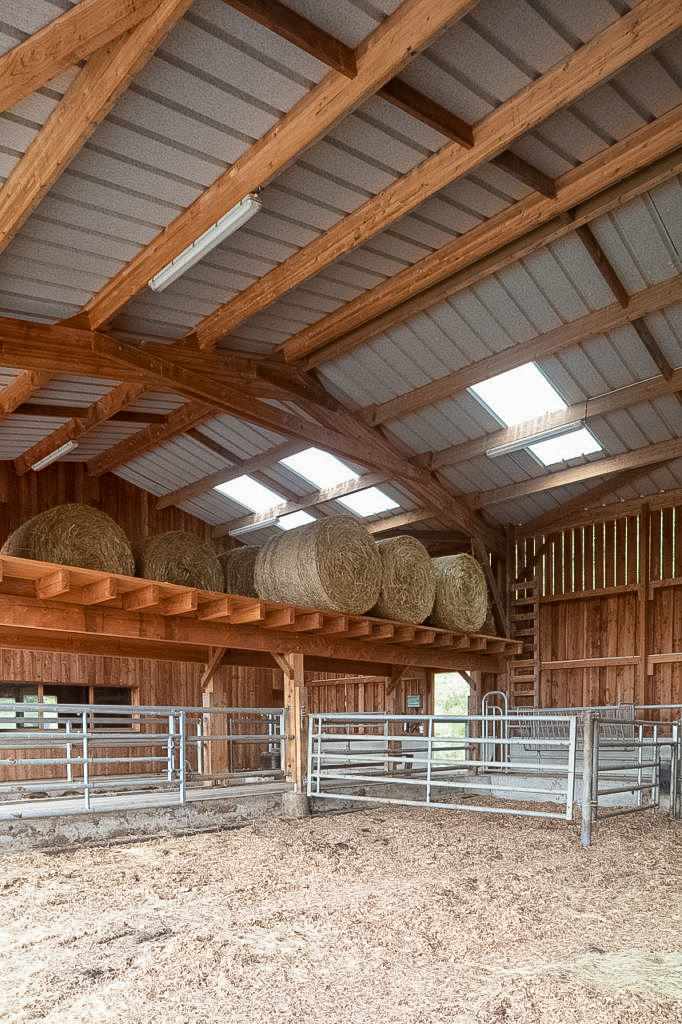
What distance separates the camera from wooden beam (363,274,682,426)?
900 centimetres

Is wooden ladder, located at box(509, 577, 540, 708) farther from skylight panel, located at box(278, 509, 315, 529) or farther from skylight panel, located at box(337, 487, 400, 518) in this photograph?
skylight panel, located at box(278, 509, 315, 529)

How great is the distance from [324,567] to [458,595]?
291cm

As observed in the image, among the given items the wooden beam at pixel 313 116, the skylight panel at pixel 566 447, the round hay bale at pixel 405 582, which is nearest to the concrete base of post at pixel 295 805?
the round hay bale at pixel 405 582

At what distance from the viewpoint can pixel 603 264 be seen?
8.73 m

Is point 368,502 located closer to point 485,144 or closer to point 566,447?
point 566,447

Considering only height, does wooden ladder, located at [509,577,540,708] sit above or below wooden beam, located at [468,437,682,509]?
below

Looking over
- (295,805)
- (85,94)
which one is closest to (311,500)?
(295,805)

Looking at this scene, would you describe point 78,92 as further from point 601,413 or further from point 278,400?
point 601,413

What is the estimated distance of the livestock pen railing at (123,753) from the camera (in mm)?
7711

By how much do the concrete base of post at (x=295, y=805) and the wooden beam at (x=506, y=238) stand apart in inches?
202

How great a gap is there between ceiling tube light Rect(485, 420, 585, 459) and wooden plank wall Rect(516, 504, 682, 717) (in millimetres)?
3066

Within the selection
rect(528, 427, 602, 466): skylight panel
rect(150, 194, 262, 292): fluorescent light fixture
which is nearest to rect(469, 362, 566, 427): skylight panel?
rect(528, 427, 602, 466): skylight panel

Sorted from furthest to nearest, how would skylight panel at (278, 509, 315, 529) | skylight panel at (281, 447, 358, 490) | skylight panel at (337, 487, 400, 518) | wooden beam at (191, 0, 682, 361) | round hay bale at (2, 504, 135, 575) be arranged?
skylight panel at (278, 509, 315, 529) → skylight panel at (337, 487, 400, 518) → skylight panel at (281, 447, 358, 490) → round hay bale at (2, 504, 135, 575) → wooden beam at (191, 0, 682, 361)

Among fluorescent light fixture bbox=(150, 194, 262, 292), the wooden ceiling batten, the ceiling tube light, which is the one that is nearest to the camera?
fluorescent light fixture bbox=(150, 194, 262, 292)
